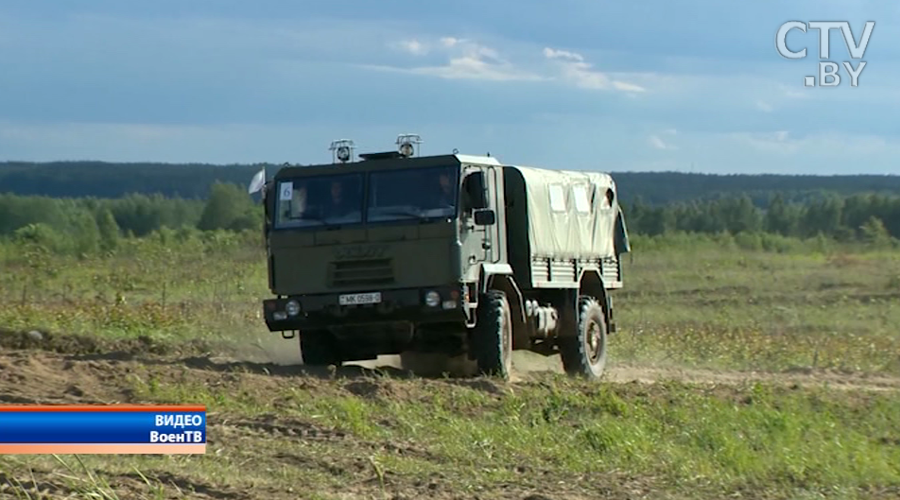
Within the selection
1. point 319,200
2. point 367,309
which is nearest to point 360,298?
point 367,309

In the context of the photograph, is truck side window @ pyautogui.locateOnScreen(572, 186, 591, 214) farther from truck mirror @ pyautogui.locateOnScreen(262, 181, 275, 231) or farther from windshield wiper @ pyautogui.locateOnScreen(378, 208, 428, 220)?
truck mirror @ pyautogui.locateOnScreen(262, 181, 275, 231)

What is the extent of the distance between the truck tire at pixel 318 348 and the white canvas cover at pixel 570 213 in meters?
2.62

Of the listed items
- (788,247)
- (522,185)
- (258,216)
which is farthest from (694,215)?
(522,185)

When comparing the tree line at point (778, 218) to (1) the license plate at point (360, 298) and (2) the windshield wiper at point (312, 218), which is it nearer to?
(2) the windshield wiper at point (312, 218)

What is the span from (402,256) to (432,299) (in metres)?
0.59

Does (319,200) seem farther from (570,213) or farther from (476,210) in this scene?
(570,213)

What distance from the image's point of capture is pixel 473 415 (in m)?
13.8

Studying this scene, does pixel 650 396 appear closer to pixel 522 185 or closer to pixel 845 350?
pixel 522 185

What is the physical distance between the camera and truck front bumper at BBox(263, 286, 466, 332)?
16156 millimetres

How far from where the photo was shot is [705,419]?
14.2m

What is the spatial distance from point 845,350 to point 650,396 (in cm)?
950

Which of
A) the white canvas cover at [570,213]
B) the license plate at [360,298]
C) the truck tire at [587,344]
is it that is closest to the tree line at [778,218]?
the white canvas cover at [570,213]

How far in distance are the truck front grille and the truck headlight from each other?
491mm

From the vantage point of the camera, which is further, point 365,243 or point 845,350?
point 845,350
